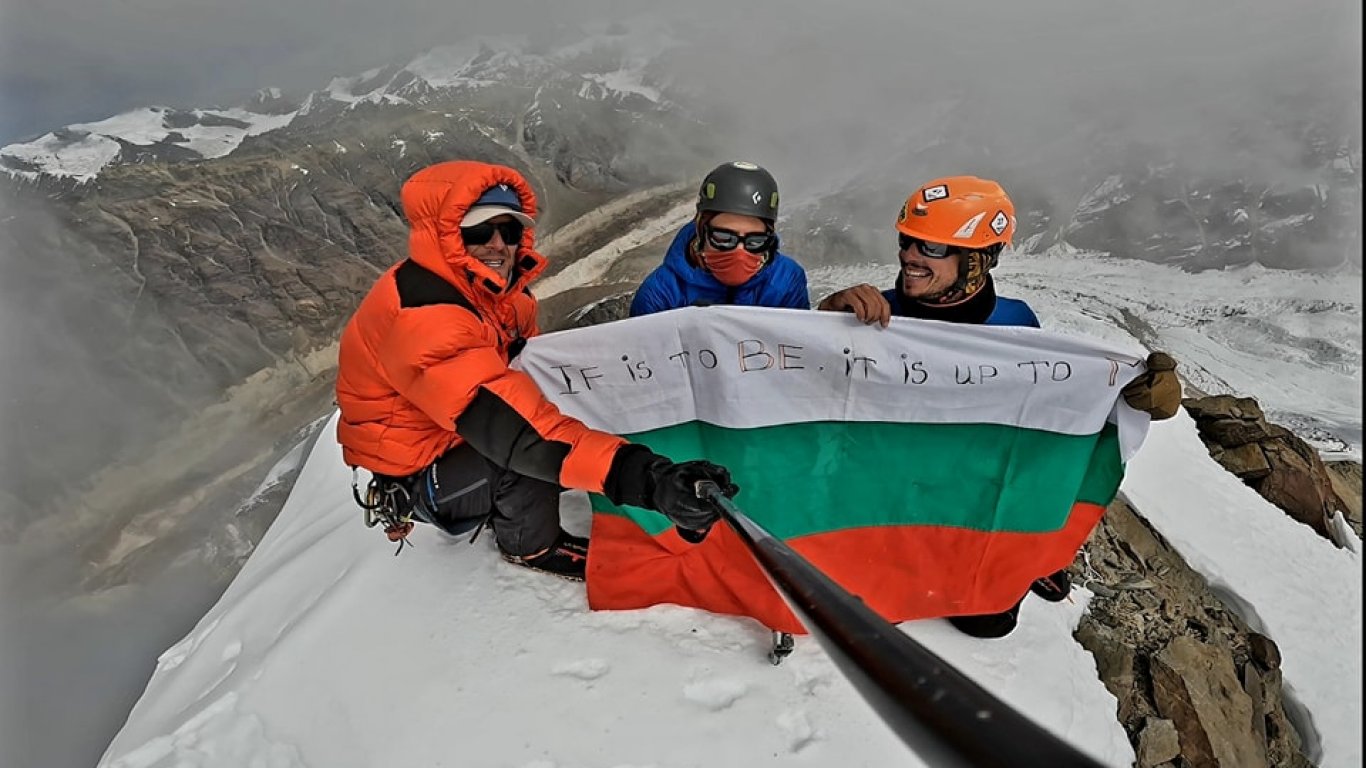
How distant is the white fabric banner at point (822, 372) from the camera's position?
396cm

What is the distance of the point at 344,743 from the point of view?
3170mm

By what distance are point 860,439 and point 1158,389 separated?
5.30 ft

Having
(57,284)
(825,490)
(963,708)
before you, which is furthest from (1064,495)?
(57,284)

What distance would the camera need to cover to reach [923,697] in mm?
1003

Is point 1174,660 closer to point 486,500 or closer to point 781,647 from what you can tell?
point 781,647

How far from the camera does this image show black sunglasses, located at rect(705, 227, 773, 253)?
4.57 meters

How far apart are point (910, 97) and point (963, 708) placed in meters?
98.7

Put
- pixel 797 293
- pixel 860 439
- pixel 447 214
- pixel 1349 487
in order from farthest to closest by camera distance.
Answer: pixel 1349 487, pixel 797 293, pixel 860 439, pixel 447 214

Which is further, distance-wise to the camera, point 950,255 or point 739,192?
point 739,192

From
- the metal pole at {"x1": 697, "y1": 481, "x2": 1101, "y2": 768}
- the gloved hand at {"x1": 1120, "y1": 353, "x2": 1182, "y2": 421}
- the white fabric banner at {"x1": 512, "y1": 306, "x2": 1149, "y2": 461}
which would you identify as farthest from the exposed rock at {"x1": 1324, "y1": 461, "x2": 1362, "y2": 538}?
the metal pole at {"x1": 697, "y1": 481, "x2": 1101, "y2": 768}

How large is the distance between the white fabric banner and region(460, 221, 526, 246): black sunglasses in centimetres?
63

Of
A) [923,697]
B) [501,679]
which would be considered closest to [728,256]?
[501,679]

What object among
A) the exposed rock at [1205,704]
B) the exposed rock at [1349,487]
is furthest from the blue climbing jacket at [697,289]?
the exposed rock at [1349,487]

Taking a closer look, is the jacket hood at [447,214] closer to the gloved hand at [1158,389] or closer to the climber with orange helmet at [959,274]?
the climber with orange helmet at [959,274]
